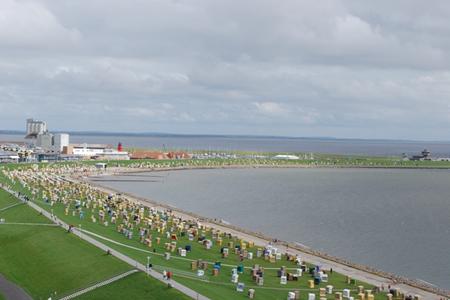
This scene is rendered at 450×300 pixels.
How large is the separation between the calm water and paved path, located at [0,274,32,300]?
30.2 m

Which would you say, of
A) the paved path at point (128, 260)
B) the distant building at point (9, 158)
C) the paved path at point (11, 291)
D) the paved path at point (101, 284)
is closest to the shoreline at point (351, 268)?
the paved path at point (128, 260)

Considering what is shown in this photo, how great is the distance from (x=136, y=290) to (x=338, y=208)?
6342 centimetres

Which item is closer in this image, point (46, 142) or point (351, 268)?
point (351, 268)

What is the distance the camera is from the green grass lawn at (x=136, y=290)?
3584 cm

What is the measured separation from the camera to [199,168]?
606 ft

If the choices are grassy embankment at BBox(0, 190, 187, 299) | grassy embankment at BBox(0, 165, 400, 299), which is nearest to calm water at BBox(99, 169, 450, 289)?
grassy embankment at BBox(0, 165, 400, 299)

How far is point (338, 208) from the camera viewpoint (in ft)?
317

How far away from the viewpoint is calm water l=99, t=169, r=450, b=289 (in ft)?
200

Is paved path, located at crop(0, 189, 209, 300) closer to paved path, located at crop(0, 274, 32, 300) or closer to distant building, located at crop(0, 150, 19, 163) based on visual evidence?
paved path, located at crop(0, 274, 32, 300)

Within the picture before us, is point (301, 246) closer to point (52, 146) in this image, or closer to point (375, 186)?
point (375, 186)

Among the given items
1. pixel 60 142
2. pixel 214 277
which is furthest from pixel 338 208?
pixel 60 142

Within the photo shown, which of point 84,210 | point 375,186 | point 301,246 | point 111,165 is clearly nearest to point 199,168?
point 111,165

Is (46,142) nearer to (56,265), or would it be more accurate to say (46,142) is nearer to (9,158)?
(9,158)

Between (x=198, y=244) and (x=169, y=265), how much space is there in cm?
1162
